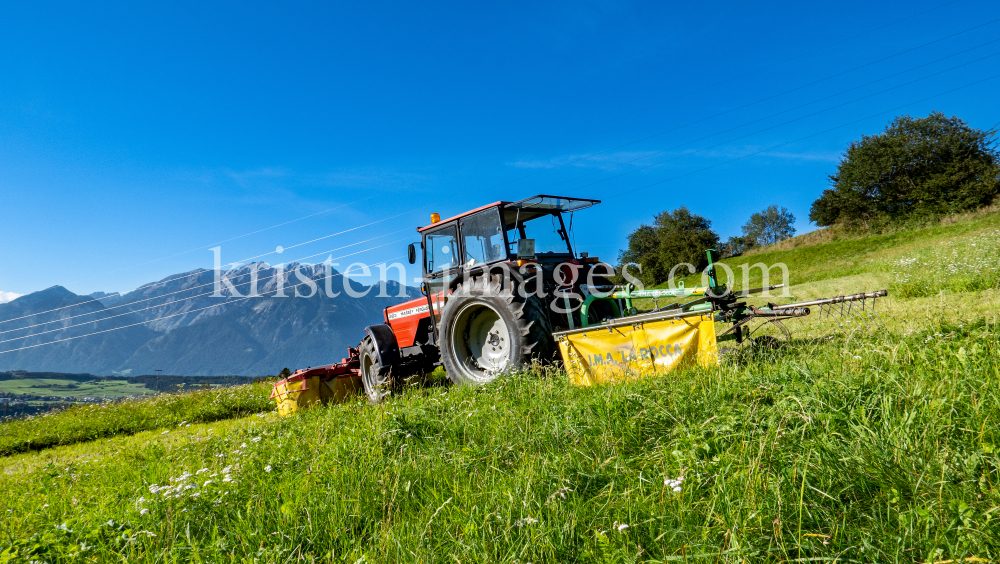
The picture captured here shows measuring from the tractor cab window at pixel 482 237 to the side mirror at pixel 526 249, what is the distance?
27 cm

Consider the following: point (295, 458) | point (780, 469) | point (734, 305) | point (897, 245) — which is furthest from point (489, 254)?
point (897, 245)

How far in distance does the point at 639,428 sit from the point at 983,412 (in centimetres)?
159

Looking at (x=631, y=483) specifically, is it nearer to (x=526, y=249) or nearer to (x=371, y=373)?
(x=526, y=249)

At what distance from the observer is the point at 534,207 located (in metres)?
6.99

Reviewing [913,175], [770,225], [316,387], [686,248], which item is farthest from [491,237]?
[770,225]

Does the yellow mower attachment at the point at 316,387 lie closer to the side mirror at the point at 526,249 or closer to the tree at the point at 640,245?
the side mirror at the point at 526,249

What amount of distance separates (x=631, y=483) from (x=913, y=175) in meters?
41.4

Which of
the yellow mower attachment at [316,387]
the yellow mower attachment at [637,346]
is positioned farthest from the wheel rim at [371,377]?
the yellow mower attachment at [637,346]

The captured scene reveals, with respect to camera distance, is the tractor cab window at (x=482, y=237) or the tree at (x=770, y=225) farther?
the tree at (x=770, y=225)

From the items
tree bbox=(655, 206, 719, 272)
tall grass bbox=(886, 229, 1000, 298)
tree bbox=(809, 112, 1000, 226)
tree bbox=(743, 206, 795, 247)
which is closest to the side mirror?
tall grass bbox=(886, 229, 1000, 298)

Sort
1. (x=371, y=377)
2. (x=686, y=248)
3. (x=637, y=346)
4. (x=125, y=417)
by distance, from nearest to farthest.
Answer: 1. (x=637, y=346)
2. (x=371, y=377)
3. (x=125, y=417)
4. (x=686, y=248)

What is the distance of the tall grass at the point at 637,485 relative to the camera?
1798 millimetres

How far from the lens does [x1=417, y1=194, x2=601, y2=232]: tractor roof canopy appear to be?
22.1 ft

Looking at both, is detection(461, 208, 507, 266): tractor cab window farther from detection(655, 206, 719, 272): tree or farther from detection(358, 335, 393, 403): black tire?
detection(655, 206, 719, 272): tree
